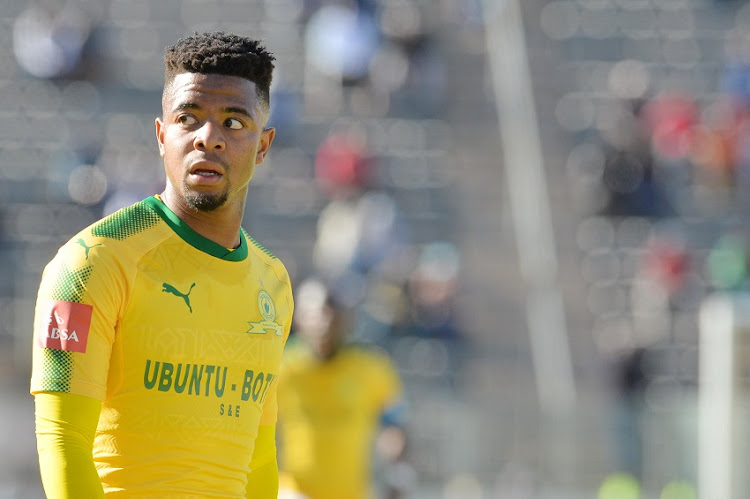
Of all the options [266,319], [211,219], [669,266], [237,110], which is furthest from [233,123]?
[669,266]

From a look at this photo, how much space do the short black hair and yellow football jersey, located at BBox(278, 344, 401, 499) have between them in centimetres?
481

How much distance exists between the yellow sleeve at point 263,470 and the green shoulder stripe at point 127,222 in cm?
71

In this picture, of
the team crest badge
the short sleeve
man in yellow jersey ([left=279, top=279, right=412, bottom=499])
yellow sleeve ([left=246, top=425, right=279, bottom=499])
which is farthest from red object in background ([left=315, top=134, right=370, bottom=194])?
the short sleeve

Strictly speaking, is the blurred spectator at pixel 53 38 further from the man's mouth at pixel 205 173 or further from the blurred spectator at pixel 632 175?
the man's mouth at pixel 205 173

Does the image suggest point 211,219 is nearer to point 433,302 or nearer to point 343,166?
point 433,302

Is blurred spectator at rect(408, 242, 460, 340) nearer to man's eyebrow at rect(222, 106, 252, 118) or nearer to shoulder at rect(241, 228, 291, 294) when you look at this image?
shoulder at rect(241, 228, 291, 294)

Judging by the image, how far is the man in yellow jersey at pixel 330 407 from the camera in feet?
26.3

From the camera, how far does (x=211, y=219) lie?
11.3ft

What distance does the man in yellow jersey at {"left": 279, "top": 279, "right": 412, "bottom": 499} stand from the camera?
26.3ft

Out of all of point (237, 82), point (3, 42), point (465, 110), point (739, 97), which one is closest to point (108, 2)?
point (3, 42)

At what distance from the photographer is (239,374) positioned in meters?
3.40

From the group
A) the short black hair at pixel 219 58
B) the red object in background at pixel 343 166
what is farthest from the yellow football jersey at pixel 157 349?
the red object in background at pixel 343 166

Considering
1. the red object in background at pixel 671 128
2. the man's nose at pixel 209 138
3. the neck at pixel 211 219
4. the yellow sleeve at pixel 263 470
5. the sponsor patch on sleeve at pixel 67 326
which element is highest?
the red object in background at pixel 671 128

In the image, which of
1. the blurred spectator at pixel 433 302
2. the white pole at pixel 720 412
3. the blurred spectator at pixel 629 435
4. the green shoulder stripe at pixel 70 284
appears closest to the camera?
the green shoulder stripe at pixel 70 284
